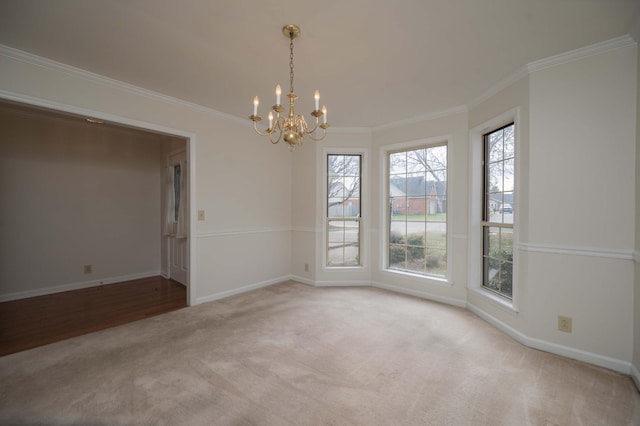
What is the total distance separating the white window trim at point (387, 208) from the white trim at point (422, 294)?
185 millimetres

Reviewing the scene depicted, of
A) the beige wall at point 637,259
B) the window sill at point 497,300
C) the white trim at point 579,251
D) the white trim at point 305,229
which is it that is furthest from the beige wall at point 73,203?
the beige wall at point 637,259

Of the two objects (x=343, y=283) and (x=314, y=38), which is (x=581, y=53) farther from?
(x=343, y=283)

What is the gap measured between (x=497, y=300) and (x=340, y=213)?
250cm

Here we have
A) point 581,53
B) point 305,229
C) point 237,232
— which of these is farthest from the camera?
point 305,229

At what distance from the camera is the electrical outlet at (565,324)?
2.47m

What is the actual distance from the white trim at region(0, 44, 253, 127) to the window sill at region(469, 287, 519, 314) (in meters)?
4.12

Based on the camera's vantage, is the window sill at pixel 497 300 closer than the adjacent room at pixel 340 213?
No

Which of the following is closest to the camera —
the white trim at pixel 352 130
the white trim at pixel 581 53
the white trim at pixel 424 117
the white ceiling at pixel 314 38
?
the white ceiling at pixel 314 38

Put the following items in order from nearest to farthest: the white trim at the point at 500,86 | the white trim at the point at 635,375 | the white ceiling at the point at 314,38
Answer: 1. the white ceiling at the point at 314,38
2. the white trim at the point at 635,375
3. the white trim at the point at 500,86

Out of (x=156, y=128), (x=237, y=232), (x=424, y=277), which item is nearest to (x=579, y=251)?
(x=424, y=277)

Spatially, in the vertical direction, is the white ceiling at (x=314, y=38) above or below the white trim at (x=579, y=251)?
above

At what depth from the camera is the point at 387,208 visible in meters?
4.54

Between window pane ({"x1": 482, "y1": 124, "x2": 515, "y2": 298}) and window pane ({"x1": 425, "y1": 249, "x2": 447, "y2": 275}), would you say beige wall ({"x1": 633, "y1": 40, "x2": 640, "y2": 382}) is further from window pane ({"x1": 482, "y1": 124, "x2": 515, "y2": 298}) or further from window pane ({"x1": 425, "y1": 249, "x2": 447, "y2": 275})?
window pane ({"x1": 425, "y1": 249, "x2": 447, "y2": 275})

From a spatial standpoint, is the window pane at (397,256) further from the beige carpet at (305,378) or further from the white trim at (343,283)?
the beige carpet at (305,378)
